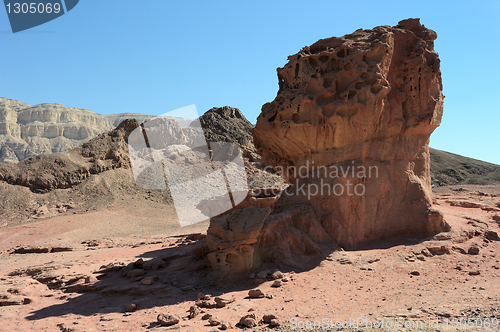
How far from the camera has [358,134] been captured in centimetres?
932

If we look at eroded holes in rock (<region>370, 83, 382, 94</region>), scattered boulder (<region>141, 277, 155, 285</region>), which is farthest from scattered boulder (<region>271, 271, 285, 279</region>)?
eroded holes in rock (<region>370, 83, 382, 94</region>)

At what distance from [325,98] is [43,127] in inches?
3106

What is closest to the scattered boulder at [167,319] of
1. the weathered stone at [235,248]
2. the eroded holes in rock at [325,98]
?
the weathered stone at [235,248]

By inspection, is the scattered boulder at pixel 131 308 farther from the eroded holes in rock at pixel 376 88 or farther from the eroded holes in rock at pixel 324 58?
the eroded holes in rock at pixel 324 58

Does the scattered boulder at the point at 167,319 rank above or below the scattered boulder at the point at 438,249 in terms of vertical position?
below

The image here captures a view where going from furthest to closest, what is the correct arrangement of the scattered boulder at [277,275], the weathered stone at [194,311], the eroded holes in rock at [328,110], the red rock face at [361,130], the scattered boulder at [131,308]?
the eroded holes in rock at [328,110], the red rock face at [361,130], the scattered boulder at [277,275], the scattered boulder at [131,308], the weathered stone at [194,311]

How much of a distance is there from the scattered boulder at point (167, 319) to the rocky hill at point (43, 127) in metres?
62.5

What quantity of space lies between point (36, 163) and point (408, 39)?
23.5 meters

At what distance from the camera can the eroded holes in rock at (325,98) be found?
30.7 feet

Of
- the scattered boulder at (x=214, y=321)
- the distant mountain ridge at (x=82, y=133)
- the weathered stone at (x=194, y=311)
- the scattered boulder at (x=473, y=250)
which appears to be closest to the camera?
the scattered boulder at (x=214, y=321)

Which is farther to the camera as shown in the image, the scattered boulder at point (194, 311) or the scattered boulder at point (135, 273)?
the scattered boulder at point (135, 273)

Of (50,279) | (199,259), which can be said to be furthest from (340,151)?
(50,279)

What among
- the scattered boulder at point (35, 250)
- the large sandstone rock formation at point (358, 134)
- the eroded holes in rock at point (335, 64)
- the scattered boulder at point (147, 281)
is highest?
the eroded holes in rock at point (335, 64)

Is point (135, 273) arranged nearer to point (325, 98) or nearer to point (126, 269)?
point (126, 269)
